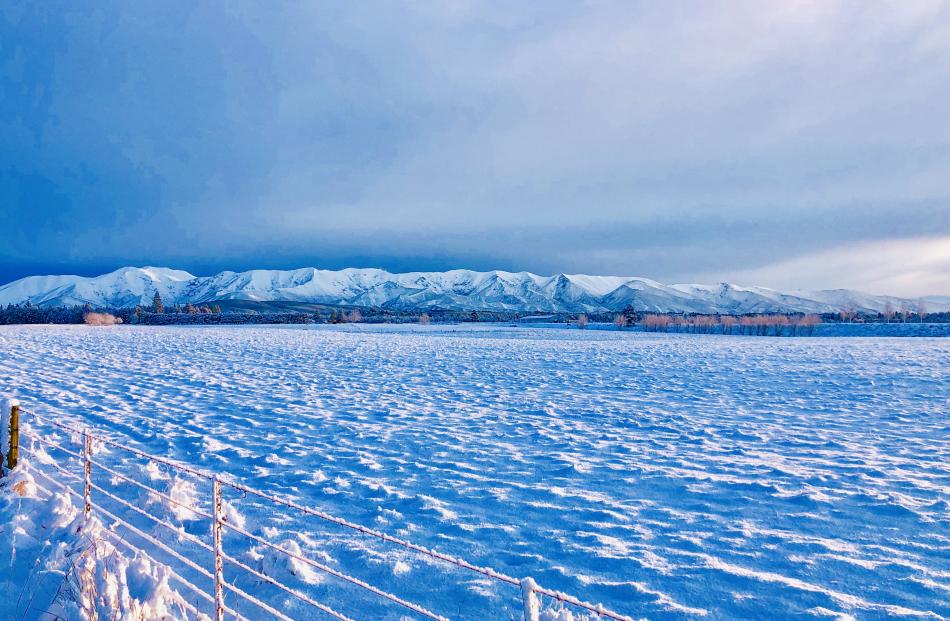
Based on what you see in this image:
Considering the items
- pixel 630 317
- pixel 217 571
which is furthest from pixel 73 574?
pixel 630 317

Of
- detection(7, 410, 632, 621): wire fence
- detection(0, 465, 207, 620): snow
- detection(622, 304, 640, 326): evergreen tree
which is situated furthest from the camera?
Answer: detection(622, 304, 640, 326): evergreen tree

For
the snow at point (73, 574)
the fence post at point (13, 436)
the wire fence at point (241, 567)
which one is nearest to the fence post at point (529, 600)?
the wire fence at point (241, 567)

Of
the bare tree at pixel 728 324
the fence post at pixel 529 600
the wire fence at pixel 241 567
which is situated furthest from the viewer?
the bare tree at pixel 728 324

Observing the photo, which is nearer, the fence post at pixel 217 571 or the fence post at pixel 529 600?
the fence post at pixel 529 600

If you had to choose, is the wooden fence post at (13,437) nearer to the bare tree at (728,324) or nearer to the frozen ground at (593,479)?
the frozen ground at (593,479)

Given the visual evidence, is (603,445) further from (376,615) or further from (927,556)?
(376,615)

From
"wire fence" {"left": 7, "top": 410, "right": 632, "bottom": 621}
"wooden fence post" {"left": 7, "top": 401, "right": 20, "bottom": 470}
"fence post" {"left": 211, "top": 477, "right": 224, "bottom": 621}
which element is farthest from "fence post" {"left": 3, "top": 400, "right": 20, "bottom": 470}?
"fence post" {"left": 211, "top": 477, "right": 224, "bottom": 621}

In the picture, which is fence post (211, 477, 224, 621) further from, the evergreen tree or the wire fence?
the evergreen tree

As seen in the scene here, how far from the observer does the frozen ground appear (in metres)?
5.05

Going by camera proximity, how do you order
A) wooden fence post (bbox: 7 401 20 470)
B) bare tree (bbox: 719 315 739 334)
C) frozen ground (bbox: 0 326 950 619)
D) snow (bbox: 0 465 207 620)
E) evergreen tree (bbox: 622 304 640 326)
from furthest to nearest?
evergreen tree (bbox: 622 304 640 326)
bare tree (bbox: 719 315 739 334)
wooden fence post (bbox: 7 401 20 470)
frozen ground (bbox: 0 326 950 619)
snow (bbox: 0 465 207 620)

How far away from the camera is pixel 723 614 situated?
4594 mm

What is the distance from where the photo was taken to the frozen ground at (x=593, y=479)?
16.6 ft

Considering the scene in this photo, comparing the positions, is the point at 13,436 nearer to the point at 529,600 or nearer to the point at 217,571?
the point at 217,571

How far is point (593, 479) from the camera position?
26.6 ft
